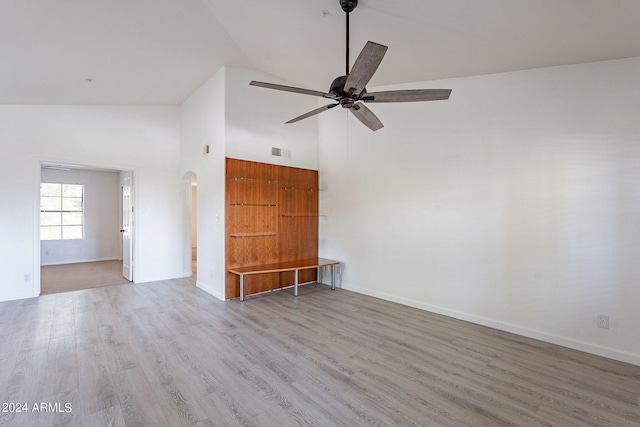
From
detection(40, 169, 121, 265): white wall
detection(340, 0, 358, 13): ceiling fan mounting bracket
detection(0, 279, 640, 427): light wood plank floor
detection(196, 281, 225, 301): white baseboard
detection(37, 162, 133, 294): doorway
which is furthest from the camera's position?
detection(40, 169, 121, 265): white wall

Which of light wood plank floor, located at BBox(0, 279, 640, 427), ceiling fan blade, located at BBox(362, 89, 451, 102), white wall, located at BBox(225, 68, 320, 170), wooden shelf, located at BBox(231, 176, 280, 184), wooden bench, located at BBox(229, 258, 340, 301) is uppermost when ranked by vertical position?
white wall, located at BBox(225, 68, 320, 170)

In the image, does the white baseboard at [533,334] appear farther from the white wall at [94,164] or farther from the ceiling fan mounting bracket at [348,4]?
the white wall at [94,164]

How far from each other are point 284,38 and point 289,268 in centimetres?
325

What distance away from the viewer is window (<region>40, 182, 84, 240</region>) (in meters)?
7.74

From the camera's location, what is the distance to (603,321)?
9.87ft

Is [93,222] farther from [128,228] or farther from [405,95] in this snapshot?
[405,95]

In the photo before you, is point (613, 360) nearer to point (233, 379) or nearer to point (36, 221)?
point (233, 379)

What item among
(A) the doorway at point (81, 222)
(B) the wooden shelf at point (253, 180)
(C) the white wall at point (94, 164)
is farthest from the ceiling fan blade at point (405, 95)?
(A) the doorway at point (81, 222)

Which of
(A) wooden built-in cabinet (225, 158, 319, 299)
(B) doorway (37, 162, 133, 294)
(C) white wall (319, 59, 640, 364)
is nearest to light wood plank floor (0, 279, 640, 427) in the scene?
(C) white wall (319, 59, 640, 364)

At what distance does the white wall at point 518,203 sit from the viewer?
2.93 metres

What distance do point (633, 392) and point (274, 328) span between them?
10.8ft

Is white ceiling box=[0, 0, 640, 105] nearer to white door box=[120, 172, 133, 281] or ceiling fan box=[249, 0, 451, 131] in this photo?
ceiling fan box=[249, 0, 451, 131]

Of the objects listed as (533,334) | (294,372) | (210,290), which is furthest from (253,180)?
(533,334)

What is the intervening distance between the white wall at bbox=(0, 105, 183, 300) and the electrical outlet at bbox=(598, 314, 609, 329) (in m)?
6.59
